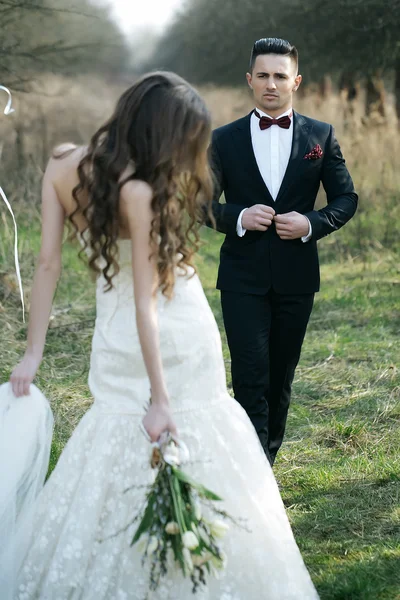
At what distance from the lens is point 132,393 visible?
2.91 meters

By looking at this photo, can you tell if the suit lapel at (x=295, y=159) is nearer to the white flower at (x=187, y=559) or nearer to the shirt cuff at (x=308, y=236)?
the shirt cuff at (x=308, y=236)

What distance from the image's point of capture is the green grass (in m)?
3.66

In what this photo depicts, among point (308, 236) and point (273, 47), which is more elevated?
point (273, 47)

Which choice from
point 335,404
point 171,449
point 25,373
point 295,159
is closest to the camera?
point 171,449

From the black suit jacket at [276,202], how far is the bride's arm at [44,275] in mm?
1248

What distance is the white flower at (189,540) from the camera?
248 centimetres

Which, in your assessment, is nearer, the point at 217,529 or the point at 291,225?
the point at 217,529

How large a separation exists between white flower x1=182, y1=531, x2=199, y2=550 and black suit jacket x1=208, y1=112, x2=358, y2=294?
1658 mm

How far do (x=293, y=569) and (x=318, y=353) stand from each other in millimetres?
4054

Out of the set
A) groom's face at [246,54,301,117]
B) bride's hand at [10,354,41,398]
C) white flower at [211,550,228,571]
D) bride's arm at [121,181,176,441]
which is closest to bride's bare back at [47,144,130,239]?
bride's arm at [121,181,176,441]

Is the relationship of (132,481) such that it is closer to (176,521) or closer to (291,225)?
(176,521)

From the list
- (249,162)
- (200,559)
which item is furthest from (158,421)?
(249,162)

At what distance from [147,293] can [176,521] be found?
63 centimetres

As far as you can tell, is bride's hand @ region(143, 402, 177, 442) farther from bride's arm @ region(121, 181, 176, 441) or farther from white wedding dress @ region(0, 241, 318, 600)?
white wedding dress @ region(0, 241, 318, 600)
